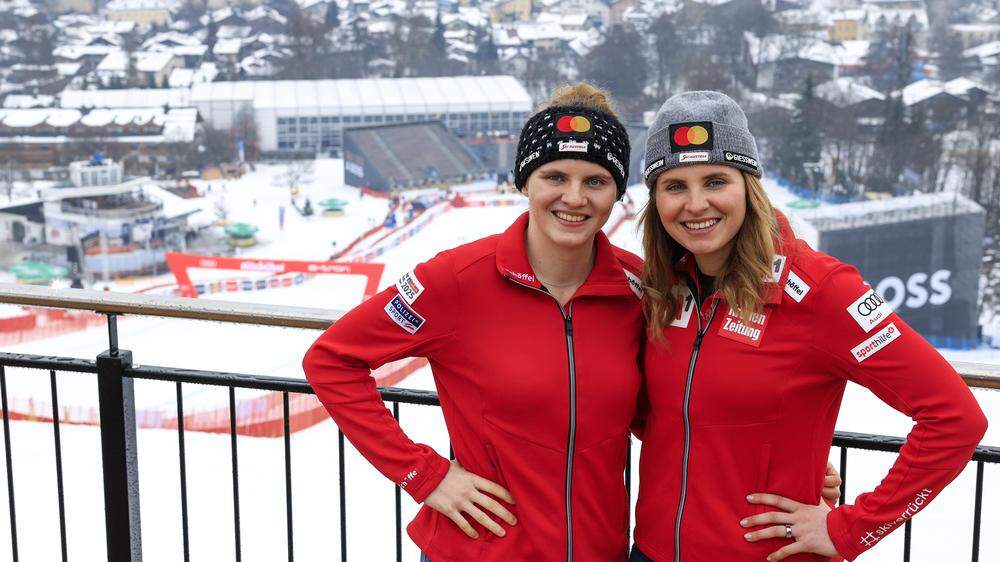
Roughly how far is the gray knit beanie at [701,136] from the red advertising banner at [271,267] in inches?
502

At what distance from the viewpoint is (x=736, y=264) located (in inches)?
48.9

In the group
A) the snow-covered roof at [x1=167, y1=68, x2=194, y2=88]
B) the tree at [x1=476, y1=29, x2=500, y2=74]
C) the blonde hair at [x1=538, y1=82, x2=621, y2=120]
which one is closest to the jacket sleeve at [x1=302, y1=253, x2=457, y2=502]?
the blonde hair at [x1=538, y1=82, x2=621, y2=120]

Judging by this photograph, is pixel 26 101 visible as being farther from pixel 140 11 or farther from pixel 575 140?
pixel 575 140

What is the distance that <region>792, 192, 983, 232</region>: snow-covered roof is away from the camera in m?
16.8

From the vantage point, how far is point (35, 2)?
6338 centimetres

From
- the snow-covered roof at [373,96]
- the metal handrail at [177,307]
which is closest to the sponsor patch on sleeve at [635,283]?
the metal handrail at [177,307]

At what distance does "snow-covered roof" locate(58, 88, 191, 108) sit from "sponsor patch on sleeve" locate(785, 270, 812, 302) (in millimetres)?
40356

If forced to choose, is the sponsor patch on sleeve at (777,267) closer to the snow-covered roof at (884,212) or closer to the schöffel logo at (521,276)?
the schöffel logo at (521,276)

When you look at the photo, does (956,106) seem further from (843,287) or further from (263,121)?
(843,287)

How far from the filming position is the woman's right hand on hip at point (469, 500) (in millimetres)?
1287

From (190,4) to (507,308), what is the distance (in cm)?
6578

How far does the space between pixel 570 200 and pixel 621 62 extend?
161 ft

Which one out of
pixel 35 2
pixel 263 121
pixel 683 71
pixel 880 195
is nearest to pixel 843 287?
pixel 880 195

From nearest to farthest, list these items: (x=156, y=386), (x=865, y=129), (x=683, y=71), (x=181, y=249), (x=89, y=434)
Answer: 1. (x=89, y=434)
2. (x=156, y=386)
3. (x=181, y=249)
4. (x=865, y=129)
5. (x=683, y=71)
